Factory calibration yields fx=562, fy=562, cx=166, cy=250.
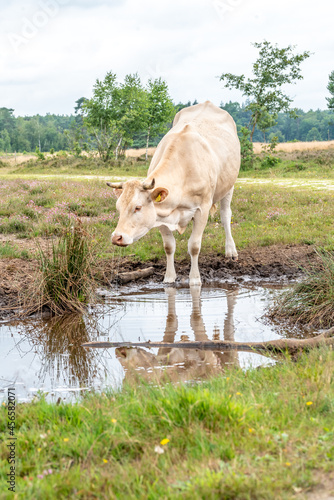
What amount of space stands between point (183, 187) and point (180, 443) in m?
6.27

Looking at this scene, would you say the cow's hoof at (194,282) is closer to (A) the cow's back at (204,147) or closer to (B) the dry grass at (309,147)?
(A) the cow's back at (204,147)

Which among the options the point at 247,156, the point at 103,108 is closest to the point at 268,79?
the point at 247,156

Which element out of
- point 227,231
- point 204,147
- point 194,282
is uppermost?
point 204,147

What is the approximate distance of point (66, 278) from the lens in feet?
24.7

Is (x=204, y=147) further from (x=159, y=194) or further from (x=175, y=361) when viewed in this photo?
(x=175, y=361)

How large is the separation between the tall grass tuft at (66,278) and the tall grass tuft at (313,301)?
2.62m

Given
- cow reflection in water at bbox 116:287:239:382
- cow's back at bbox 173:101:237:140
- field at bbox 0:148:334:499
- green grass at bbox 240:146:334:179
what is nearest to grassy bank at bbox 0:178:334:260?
cow's back at bbox 173:101:237:140

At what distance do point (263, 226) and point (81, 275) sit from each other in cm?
621

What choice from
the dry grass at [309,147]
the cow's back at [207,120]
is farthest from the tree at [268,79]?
the cow's back at [207,120]

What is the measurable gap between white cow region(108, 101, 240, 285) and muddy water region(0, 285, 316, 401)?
99 centimetres

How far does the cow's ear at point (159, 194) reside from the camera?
814cm

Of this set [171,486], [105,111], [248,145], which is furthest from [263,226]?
[105,111]

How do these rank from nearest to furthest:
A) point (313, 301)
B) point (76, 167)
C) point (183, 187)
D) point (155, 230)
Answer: point (313, 301)
point (183, 187)
point (155, 230)
point (76, 167)

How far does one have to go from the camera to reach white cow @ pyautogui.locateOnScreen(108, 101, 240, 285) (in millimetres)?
8078
